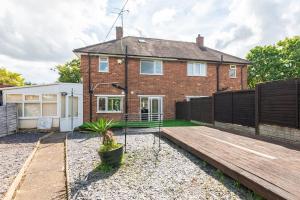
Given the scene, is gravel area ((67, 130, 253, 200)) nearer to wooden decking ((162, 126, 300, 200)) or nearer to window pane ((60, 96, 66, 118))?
wooden decking ((162, 126, 300, 200))

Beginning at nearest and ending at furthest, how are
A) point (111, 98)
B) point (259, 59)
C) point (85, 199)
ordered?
point (85, 199) → point (111, 98) → point (259, 59)

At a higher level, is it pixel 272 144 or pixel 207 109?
pixel 207 109

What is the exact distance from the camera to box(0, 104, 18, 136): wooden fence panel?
12297 millimetres

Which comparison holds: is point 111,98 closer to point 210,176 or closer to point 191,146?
point 191,146

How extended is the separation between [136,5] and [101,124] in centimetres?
551

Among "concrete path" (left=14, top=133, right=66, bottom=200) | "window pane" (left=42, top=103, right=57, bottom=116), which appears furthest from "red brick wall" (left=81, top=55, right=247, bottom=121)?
"concrete path" (left=14, top=133, right=66, bottom=200)

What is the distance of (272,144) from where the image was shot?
7109mm

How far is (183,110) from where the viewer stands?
57.7ft

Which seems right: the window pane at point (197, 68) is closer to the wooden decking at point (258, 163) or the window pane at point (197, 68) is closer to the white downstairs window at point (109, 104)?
the white downstairs window at point (109, 104)

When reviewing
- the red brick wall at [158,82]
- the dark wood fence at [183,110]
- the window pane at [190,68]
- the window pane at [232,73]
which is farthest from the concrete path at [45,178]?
the window pane at [232,73]

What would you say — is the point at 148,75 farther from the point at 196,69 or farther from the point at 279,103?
the point at 279,103

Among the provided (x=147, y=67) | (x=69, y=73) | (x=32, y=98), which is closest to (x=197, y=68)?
(x=147, y=67)

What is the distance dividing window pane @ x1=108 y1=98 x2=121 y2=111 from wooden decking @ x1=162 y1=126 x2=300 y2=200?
957 centimetres

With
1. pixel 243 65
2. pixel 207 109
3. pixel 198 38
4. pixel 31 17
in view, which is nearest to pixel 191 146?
pixel 207 109
